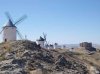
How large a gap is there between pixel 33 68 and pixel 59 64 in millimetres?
7966

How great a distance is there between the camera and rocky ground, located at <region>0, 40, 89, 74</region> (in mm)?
59750

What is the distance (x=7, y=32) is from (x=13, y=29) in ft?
7.08

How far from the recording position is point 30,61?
210 ft

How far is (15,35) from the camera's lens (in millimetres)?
87750

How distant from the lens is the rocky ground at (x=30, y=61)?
196 ft

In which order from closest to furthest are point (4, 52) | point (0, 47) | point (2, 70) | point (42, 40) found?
point (2, 70) < point (4, 52) < point (0, 47) < point (42, 40)

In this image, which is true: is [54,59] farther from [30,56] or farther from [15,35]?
[15,35]

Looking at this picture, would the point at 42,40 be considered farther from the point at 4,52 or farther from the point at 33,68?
the point at 33,68

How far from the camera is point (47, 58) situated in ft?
227

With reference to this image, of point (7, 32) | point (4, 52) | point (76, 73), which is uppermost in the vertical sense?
point (7, 32)

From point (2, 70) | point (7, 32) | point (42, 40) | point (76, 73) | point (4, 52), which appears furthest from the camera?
point (42, 40)

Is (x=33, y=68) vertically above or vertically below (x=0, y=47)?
below

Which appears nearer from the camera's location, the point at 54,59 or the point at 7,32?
the point at 54,59

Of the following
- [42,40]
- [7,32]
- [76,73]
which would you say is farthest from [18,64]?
[42,40]
